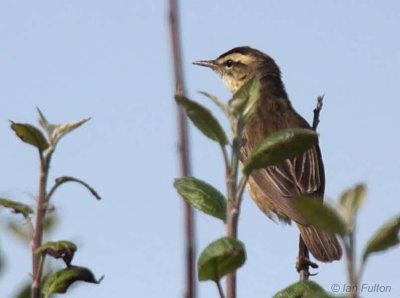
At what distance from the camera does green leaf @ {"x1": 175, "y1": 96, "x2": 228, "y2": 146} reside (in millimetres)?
1514

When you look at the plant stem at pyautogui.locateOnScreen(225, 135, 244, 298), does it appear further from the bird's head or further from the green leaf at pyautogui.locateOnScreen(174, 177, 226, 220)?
the bird's head

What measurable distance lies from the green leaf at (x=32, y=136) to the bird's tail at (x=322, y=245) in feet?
17.0

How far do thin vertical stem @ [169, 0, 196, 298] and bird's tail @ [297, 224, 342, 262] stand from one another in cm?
521

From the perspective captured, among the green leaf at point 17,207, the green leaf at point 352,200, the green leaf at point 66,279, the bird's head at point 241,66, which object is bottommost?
the bird's head at point 241,66

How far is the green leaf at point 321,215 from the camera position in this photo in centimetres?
106

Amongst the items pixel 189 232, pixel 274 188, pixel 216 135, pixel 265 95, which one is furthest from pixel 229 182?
pixel 265 95

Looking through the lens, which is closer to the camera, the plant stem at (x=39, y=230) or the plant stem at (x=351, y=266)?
the plant stem at (x=351, y=266)

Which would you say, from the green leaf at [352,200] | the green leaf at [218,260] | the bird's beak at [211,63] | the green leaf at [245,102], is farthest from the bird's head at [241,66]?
the green leaf at [352,200]

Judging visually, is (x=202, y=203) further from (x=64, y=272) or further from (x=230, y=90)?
(x=230, y=90)

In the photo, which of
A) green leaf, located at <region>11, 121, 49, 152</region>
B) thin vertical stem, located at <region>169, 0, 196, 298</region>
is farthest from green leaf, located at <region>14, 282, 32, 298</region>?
thin vertical stem, located at <region>169, 0, 196, 298</region>

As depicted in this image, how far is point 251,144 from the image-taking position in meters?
8.21

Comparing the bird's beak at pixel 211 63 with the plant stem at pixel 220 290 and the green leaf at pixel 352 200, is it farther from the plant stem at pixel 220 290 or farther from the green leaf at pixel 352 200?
the green leaf at pixel 352 200

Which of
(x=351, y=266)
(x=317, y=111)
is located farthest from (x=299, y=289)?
(x=317, y=111)

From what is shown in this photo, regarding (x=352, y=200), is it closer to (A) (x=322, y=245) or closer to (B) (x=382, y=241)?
(B) (x=382, y=241)
